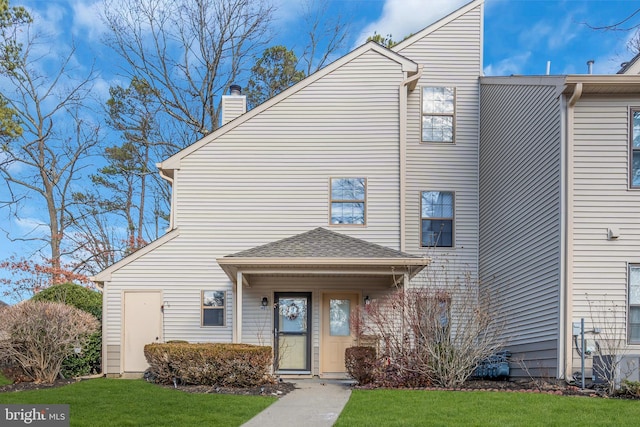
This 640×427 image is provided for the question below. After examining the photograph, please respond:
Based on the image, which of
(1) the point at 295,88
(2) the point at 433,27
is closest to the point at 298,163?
(1) the point at 295,88

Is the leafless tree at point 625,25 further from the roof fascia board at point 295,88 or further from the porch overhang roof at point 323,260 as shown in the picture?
the roof fascia board at point 295,88

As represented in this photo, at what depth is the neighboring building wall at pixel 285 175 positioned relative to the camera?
1332 cm

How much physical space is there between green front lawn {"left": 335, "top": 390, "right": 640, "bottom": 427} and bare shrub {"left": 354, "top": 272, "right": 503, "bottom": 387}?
0.94 meters

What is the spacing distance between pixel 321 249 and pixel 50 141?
635 inches

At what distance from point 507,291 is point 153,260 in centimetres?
783

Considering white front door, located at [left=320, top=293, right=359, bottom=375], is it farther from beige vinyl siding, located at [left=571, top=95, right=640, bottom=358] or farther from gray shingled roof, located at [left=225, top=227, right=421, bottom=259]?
beige vinyl siding, located at [left=571, top=95, right=640, bottom=358]

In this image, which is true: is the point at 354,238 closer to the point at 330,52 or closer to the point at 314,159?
the point at 314,159

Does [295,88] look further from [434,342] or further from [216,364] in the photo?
[434,342]

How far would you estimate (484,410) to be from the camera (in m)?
7.66

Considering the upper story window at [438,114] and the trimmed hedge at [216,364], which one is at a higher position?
the upper story window at [438,114]

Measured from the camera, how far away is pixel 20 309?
37.0 feet

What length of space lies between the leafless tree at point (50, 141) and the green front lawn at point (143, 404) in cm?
1276

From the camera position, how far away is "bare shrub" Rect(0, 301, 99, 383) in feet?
36.3

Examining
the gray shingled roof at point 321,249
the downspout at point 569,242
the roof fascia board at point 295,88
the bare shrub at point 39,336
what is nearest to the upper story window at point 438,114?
the roof fascia board at point 295,88
